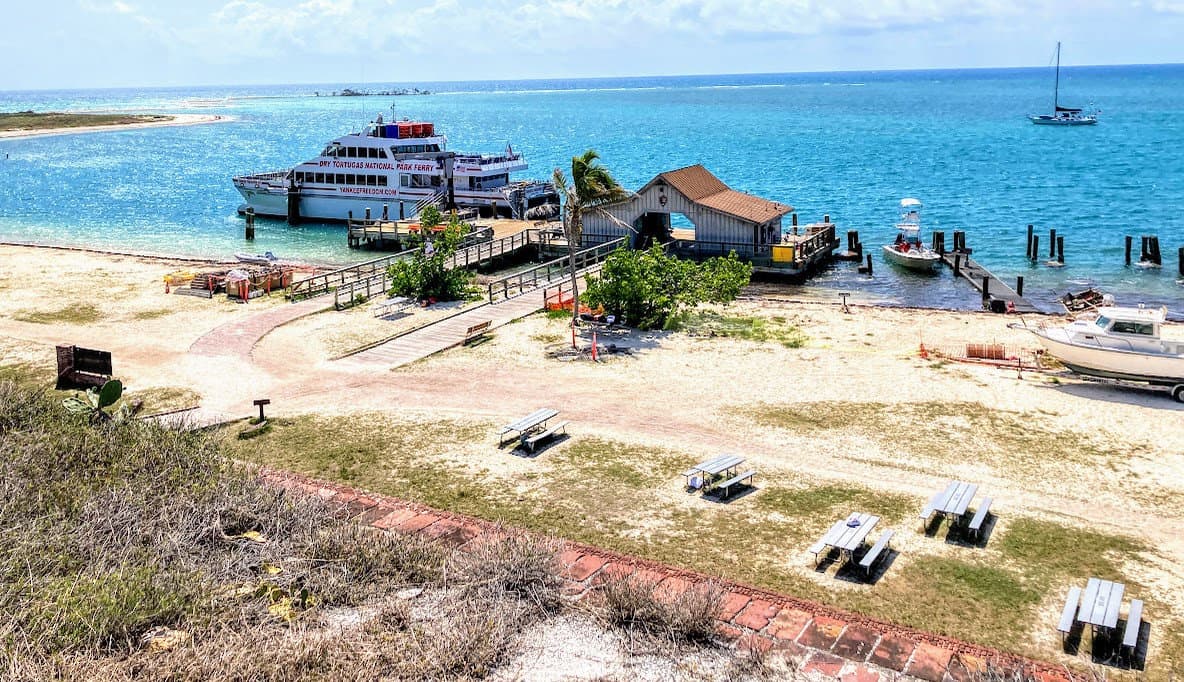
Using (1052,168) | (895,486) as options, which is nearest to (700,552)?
(895,486)

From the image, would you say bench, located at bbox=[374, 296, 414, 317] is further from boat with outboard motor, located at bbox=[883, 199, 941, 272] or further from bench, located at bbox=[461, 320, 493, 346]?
boat with outboard motor, located at bbox=[883, 199, 941, 272]

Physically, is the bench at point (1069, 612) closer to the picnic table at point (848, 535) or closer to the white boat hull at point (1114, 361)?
the picnic table at point (848, 535)

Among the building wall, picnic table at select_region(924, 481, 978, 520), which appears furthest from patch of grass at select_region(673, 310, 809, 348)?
picnic table at select_region(924, 481, 978, 520)

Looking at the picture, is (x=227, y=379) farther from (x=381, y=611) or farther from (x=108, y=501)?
(x=381, y=611)

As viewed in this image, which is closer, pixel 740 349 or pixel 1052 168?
pixel 740 349

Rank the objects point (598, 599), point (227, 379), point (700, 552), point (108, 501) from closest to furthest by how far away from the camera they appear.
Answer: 1. point (598, 599)
2. point (108, 501)
3. point (700, 552)
4. point (227, 379)

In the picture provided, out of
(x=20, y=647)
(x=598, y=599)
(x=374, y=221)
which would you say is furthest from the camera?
(x=374, y=221)
